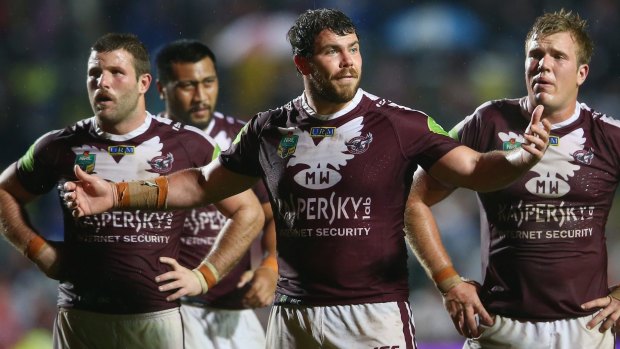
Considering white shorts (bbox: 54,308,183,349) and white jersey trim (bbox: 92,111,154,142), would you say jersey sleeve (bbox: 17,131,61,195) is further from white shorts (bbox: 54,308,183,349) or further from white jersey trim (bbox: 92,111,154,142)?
white shorts (bbox: 54,308,183,349)

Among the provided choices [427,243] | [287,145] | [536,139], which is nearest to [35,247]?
[287,145]

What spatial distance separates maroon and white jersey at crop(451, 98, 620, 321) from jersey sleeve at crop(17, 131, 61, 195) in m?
2.06

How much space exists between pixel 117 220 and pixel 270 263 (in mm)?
1150

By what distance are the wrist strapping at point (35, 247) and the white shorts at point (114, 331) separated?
31 cm

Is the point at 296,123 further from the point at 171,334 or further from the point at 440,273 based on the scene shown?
the point at 171,334

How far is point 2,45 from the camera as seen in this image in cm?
1084

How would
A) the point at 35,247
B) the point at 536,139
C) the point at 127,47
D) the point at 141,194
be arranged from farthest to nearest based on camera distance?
1. the point at 127,47
2. the point at 35,247
3. the point at 141,194
4. the point at 536,139

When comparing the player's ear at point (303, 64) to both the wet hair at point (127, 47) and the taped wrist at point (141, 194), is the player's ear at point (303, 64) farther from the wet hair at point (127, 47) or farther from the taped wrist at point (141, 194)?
the wet hair at point (127, 47)

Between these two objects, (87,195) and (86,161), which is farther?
(86,161)

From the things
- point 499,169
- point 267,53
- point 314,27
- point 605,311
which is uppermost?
point 267,53

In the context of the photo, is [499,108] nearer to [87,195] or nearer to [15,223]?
[87,195]

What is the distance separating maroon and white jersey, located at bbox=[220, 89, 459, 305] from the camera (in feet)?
13.5

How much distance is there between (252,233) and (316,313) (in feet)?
3.47

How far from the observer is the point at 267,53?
1041cm
